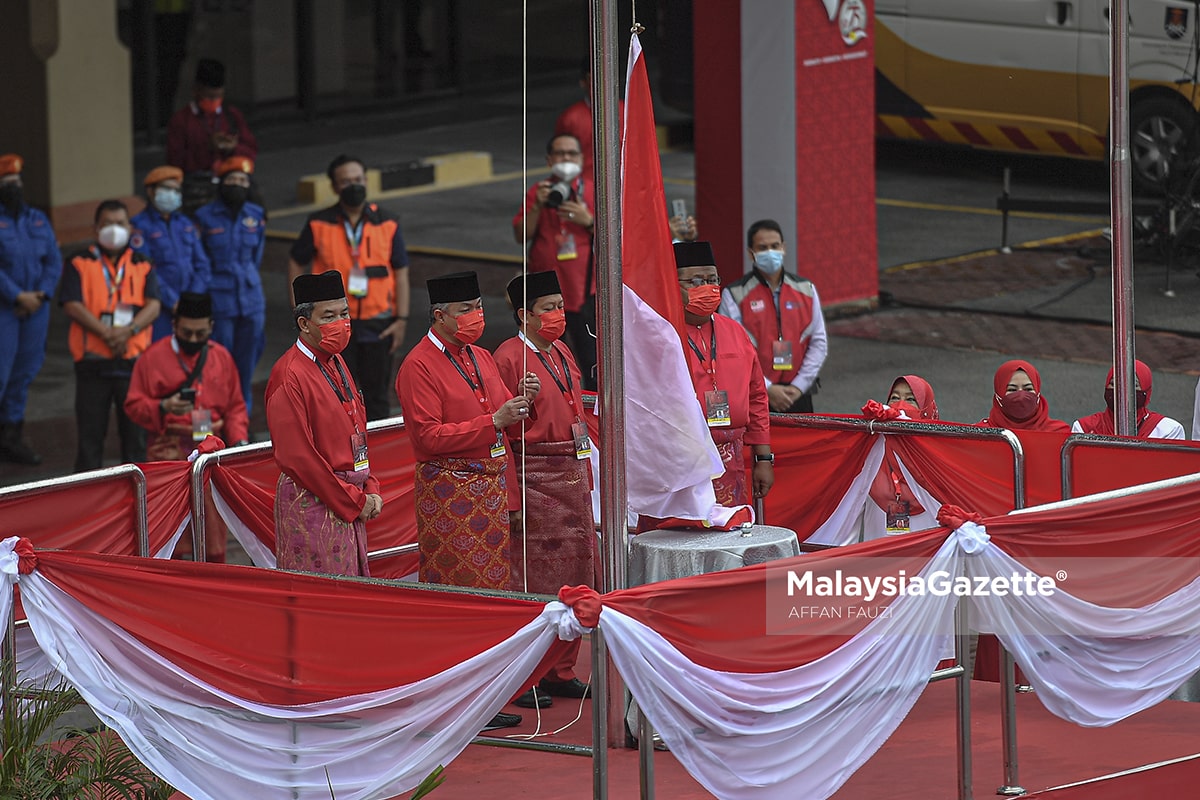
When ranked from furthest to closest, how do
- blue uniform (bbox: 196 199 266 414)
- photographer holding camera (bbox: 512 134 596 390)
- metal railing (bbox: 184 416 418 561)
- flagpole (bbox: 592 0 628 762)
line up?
blue uniform (bbox: 196 199 266 414)
photographer holding camera (bbox: 512 134 596 390)
metal railing (bbox: 184 416 418 561)
flagpole (bbox: 592 0 628 762)

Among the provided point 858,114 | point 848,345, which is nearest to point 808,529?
point 848,345

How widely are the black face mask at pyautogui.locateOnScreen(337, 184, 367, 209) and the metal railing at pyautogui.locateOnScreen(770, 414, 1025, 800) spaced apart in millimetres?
3973

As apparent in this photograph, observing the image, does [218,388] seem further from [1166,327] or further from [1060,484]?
[1166,327]

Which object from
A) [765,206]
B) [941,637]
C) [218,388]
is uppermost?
[765,206]

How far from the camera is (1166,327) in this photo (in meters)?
16.1

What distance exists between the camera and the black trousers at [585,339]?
13.6 metres

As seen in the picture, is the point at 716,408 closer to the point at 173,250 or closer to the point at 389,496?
the point at 389,496

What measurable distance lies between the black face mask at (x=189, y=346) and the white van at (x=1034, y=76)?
10202mm

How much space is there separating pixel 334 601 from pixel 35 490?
2.10 m

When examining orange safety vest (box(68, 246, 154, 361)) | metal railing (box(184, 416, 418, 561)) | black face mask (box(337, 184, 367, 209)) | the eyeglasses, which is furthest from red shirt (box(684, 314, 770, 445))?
orange safety vest (box(68, 246, 154, 361))

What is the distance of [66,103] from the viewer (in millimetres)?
20484

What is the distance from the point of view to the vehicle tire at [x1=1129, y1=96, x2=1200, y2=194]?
1881 centimetres

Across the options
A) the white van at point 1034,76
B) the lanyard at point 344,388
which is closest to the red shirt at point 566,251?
the lanyard at point 344,388

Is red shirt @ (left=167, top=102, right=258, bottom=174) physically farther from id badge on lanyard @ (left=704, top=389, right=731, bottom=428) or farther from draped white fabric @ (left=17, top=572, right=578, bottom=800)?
draped white fabric @ (left=17, top=572, right=578, bottom=800)
